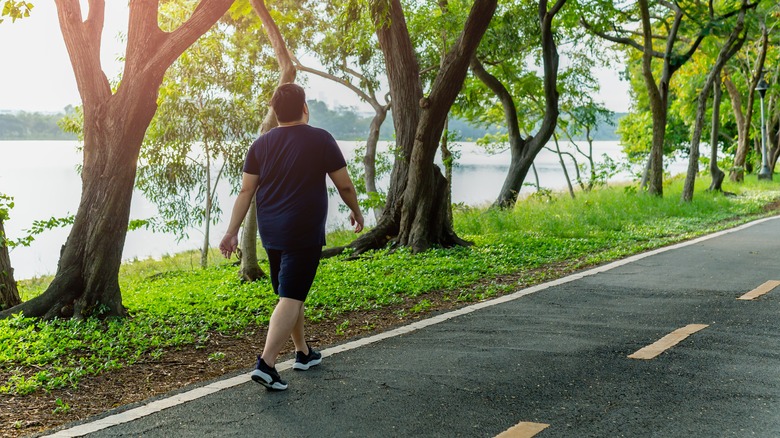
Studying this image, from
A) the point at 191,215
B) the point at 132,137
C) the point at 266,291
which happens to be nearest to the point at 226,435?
the point at 132,137

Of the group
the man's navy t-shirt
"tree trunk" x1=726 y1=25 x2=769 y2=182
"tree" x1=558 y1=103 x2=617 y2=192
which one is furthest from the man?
"tree trunk" x1=726 y1=25 x2=769 y2=182

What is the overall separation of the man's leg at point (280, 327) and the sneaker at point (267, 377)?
0.12 ft

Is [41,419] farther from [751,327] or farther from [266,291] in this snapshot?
[751,327]

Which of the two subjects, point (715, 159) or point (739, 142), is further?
point (739, 142)

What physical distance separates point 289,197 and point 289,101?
2.14ft

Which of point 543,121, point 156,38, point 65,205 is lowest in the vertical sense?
point 65,205

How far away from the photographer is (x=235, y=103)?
18953 millimetres

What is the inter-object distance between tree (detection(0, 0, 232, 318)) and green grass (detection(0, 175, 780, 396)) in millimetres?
365

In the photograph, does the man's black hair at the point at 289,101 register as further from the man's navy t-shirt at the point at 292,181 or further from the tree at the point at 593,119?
the tree at the point at 593,119

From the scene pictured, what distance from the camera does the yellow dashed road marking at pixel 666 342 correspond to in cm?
638

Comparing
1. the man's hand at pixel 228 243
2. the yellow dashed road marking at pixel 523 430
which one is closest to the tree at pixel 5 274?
the man's hand at pixel 228 243

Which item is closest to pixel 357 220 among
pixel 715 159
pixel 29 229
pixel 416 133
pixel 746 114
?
pixel 29 229

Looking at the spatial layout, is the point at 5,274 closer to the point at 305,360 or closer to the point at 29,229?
the point at 29,229

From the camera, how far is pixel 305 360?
614 cm
